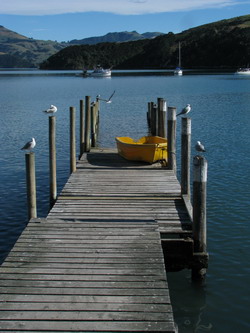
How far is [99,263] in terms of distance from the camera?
789 cm

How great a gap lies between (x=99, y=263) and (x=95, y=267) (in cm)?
15

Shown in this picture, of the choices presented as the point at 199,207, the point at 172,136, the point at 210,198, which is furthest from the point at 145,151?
the point at 199,207

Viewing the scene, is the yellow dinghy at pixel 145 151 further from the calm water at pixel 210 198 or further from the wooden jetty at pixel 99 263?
the wooden jetty at pixel 99 263

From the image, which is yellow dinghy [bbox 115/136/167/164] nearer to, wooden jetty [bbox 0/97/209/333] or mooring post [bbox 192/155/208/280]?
wooden jetty [bbox 0/97/209/333]

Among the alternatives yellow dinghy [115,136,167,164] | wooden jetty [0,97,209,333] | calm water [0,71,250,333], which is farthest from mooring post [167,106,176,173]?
wooden jetty [0,97,209,333]

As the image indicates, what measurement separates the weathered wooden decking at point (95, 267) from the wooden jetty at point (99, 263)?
13mm

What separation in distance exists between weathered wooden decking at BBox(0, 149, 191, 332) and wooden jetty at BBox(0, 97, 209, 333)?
0.04 feet

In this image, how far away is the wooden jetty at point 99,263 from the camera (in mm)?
6371

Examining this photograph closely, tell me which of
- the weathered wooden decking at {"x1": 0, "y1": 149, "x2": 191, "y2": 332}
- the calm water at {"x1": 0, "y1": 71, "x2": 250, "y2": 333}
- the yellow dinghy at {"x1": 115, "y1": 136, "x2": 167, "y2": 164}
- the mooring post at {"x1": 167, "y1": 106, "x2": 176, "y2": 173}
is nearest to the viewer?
the weathered wooden decking at {"x1": 0, "y1": 149, "x2": 191, "y2": 332}

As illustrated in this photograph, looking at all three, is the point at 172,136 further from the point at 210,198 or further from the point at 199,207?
the point at 199,207

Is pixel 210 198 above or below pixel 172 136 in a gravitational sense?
below

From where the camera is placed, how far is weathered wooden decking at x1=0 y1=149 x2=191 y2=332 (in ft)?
20.9

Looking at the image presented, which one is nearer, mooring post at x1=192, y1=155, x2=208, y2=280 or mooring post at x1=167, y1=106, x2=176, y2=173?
mooring post at x1=192, y1=155, x2=208, y2=280

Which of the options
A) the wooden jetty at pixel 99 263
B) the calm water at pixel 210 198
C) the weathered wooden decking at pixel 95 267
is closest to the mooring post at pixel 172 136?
the calm water at pixel 210 198
